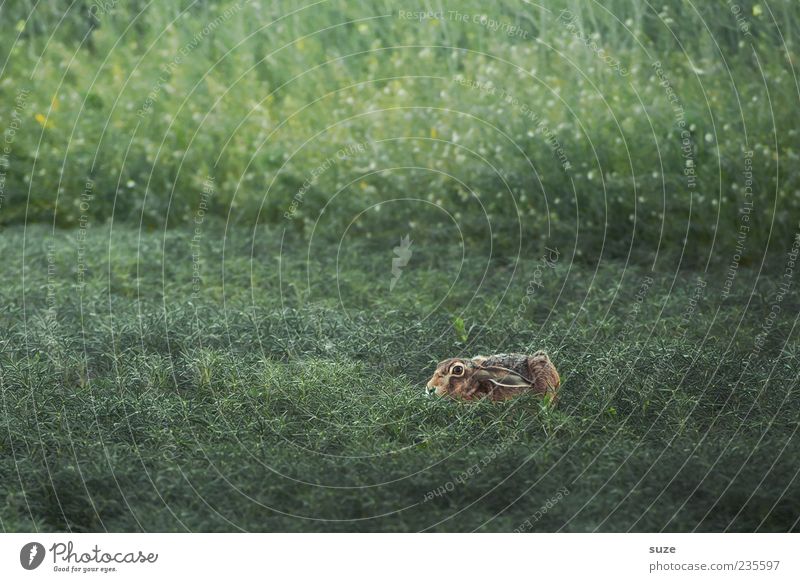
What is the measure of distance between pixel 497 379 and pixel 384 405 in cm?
46

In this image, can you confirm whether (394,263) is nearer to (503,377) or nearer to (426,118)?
(426,118)

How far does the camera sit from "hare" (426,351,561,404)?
4.30 m

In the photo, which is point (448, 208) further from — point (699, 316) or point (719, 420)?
point (719, 420)

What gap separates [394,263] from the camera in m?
6.51

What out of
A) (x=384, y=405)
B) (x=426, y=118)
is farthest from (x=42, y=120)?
(x=384, y=405)

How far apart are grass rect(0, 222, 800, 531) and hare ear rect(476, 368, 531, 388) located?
0.32ft

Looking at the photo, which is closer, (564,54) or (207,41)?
(564,54)

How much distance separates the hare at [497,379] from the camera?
4.30 m

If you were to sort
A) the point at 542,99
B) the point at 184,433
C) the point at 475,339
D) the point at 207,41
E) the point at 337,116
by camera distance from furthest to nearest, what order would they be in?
the point at 207,41 < the point at 337,116 < the point at 542,99 < the point at 475,339 < the point at 184,433

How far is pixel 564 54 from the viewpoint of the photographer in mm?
7367

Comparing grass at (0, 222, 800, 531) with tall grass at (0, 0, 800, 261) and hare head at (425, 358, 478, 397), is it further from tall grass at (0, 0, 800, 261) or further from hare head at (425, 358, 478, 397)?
tall grass at (0, 0, 800, 261)
